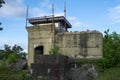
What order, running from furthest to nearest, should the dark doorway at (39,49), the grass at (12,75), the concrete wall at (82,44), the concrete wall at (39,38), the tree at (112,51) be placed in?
the dark doorway at (39,49)
the concrete wall at (39,38)
the concrete wall at (82,44)
the tree at (112,51)
the grass at (12,75)

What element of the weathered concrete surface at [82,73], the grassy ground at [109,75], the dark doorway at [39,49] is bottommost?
the grassy ground at [109,75]

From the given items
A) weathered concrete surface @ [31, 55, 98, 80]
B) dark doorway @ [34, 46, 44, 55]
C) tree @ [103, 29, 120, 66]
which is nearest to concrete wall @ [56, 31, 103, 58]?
tree @ [103, 29, 120, 66]

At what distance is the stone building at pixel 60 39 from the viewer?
2891 cm

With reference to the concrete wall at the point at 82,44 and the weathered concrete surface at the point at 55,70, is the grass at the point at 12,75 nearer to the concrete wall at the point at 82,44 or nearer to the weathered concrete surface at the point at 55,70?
the weathered concrete surface at the point at 55,70

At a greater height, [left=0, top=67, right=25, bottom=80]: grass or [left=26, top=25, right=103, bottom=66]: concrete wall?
[left=26, top=25, right=103, bottom=66]: concrete wall

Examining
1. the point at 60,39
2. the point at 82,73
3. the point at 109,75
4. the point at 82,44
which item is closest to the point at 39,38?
Answer: the point at 60,39

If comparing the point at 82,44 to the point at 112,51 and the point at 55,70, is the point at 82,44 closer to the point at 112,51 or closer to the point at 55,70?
the point at 112,51

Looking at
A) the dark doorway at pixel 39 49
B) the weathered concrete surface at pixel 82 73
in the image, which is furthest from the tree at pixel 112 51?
the weathered concrete surface at pixel 82 73

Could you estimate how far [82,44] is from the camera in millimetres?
29531

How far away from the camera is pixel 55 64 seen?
17.0ft

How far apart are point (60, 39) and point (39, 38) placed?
292cm

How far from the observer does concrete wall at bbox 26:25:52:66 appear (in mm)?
31641

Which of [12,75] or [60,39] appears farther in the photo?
[60,39]

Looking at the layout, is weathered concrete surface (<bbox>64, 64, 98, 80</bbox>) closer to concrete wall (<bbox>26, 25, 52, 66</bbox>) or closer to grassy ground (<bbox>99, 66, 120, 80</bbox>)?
grassy ground (<bbox>99, 66, 120, 80</bbox>)
